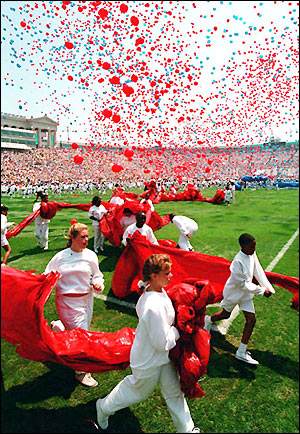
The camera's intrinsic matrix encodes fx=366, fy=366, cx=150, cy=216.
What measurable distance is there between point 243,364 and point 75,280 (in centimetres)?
221

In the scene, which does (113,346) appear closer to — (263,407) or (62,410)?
(62,410)

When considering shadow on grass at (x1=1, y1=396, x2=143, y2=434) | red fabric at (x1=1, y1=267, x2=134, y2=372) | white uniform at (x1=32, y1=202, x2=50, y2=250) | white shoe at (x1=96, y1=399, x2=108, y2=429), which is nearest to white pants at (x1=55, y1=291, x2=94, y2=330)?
red fabric at (x1=1, y1=267, x2=134, y2=372)

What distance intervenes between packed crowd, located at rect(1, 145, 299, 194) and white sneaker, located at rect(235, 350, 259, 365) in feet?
148

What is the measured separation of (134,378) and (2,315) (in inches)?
46.5

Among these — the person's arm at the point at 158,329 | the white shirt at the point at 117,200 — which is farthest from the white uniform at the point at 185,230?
the person's arm at the point at 158,329

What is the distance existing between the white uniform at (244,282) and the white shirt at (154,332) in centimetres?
188

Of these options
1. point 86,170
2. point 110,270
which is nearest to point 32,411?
point 110,270

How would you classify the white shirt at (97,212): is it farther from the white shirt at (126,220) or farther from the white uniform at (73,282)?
the white uniform at (73,282)

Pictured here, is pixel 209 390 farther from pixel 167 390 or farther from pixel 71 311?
A: pixel 71 311

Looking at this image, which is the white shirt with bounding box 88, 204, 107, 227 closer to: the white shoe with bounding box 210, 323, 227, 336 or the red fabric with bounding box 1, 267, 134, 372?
the white shoe with bounding box 210, 323, 227, 336

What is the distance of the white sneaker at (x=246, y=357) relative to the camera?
4281mm

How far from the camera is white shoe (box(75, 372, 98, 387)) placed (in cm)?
388

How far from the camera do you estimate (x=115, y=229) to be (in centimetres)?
980

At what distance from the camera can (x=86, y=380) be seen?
12.8ft
